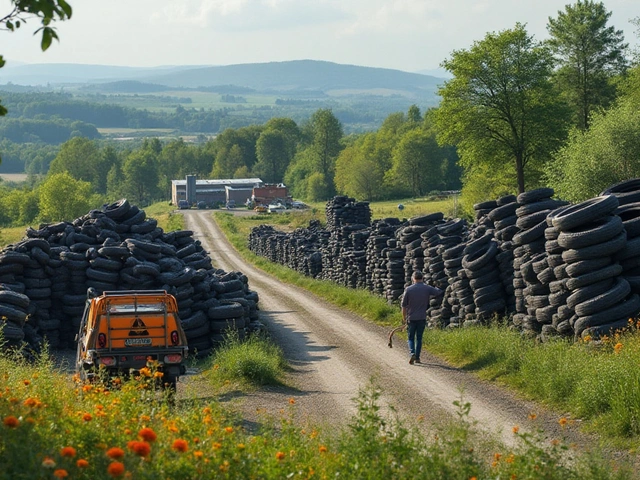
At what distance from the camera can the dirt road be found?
528 inches

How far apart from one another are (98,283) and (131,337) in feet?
24.1

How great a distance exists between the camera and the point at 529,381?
14.8 m

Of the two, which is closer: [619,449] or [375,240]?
[619,449]

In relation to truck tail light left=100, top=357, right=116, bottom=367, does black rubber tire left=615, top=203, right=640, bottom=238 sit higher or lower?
higher

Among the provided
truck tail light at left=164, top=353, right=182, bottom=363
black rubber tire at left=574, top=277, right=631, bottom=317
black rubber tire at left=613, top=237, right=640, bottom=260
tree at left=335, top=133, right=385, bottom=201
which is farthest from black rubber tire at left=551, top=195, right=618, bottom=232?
tree at left=335, top=133, right=385, bottom=201

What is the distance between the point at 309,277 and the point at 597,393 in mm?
32320

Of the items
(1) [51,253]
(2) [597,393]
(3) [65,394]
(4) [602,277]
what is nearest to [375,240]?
(1) [51,253]

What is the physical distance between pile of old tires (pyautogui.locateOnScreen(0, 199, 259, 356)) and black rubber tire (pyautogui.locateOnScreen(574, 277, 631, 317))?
27.8ft

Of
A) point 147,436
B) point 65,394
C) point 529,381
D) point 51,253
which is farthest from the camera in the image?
point 51,253

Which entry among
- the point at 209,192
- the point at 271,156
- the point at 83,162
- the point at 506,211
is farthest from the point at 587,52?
the point at 83,162

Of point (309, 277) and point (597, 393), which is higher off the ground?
point (597, 393)

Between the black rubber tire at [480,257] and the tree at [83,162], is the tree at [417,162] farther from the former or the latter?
the black rubber tire at [480,257]

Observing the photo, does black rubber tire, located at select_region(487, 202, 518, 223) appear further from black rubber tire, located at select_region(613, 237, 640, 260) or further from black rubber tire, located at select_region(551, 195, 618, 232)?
black rubber tire, located at select_region(613, 237, 640, 260)

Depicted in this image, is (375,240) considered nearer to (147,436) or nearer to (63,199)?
(147,436)
